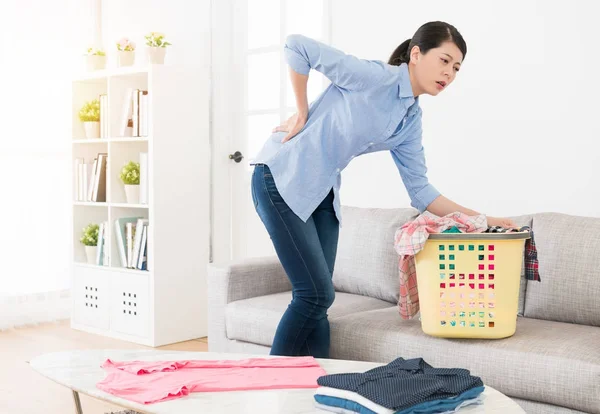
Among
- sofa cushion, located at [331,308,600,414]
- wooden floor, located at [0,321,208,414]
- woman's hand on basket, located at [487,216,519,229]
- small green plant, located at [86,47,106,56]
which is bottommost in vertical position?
wooden floor, located at [0,321,208,414]

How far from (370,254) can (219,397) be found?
143 cm

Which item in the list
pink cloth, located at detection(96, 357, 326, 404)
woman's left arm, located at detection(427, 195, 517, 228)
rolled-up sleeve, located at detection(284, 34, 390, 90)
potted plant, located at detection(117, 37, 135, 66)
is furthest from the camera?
potted plant, located at detection(117, 37, 135, 66)

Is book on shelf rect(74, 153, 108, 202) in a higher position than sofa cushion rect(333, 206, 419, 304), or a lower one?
higher

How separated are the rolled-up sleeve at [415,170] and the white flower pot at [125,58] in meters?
2.29

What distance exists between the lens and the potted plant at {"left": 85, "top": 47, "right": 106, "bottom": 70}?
4648 mm

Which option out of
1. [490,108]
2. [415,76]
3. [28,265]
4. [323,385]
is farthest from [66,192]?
[323,385]

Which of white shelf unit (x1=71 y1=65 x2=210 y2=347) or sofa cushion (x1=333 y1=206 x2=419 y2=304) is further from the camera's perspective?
white shelf unit (x1=71 y1=65 x2=210 y2=347)

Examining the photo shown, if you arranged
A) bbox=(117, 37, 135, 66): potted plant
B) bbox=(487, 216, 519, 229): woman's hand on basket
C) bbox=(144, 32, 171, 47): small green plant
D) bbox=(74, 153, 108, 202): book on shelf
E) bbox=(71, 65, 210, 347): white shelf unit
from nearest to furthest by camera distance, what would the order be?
1. bbox=(487, 216, 519, 229): woman's hand on basket
2. bbox=(71, 65, 210, 347): white shelf unit
3. bbox=(144, 32, 171, 47): small green plant
4. bbox=(117, 37, 135, 66): potted plant
5. bbox=(74, 153, 108, 202): book on shelf

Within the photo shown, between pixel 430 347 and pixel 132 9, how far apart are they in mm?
3343

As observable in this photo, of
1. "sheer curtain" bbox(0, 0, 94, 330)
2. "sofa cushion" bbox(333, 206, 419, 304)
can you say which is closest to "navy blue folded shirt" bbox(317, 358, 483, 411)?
"sofa cushion" bbox(333, 206, 419, 304)

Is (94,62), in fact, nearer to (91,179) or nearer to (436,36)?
(91,179)

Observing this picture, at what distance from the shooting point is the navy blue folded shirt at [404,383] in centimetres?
165

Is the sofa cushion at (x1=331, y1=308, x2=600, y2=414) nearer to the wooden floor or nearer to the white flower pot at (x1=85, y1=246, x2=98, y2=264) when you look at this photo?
the wooden floor

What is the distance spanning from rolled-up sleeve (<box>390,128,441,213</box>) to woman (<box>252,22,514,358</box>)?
1.5 inches
